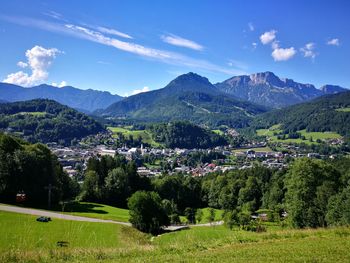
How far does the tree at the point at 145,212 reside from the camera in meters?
43.6

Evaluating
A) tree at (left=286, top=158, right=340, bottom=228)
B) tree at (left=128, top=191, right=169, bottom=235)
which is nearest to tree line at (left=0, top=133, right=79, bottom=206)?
tree at (left=128, top=191, right=169, bottom=235)

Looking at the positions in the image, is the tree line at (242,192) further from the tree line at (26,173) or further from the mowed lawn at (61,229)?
the tree line at (26,173)

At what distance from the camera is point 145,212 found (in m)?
44.6

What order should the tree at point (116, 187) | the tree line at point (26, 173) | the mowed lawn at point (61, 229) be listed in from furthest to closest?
the tree at point (116, 187), the tree line at point (26, 173), the mowed lawn at point (61, 229)

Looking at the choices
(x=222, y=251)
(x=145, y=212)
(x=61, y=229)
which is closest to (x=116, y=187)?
(x=145, y=212)

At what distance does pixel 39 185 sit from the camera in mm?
49312

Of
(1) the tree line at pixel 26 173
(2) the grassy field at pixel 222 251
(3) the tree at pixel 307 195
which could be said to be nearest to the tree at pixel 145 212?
(1) the tree line at pixel 26 173

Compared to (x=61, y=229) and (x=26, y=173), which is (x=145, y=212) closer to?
(x=61, y=229)

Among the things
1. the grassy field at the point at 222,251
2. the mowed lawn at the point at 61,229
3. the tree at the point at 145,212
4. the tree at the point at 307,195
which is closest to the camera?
the grassy field at the point at 222,251

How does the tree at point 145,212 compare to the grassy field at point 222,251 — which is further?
the tree at point 145,212

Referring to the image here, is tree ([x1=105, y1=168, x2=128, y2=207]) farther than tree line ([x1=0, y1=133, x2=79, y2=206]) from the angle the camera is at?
Yes

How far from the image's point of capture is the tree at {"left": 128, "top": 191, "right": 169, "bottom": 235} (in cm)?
4356

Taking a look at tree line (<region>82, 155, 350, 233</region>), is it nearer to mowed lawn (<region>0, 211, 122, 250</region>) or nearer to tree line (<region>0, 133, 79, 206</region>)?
mowed lawn (<region>0, 211, 122, 250</region>)

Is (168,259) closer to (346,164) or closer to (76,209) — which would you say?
(76,209)
